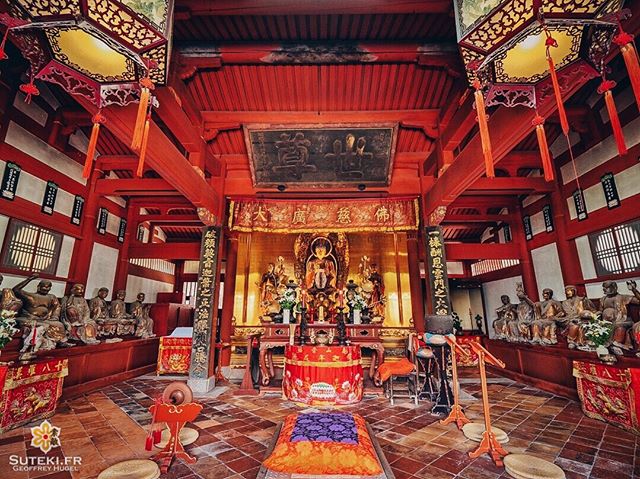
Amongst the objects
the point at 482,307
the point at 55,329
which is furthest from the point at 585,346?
the point at 55,329

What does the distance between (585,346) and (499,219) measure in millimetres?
5039

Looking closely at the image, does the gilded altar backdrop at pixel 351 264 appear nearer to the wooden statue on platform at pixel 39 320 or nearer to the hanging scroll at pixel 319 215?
the hanging scroll at pixel 319 215

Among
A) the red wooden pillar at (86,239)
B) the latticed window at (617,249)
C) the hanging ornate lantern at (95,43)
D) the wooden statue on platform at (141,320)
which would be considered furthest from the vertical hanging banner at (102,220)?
the latticed window at (617,249)

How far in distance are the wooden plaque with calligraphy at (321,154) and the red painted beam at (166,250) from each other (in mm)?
2963

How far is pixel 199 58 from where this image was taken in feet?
17.3

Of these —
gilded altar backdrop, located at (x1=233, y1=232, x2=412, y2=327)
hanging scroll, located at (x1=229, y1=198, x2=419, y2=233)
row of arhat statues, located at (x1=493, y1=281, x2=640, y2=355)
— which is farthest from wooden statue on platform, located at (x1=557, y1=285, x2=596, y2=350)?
hanging scroll, located at (x1=229, y1=198, x2=419, y2=233)

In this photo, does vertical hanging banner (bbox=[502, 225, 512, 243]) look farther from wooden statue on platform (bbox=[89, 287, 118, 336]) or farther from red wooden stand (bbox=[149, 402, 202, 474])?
wooden statue on platform (bbox=[89, 287, 118, 336])

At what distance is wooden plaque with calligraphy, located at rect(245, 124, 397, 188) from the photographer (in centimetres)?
674

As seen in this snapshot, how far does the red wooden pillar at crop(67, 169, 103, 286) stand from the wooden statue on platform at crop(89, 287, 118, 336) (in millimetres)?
483

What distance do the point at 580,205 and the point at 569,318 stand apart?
9.20 ft

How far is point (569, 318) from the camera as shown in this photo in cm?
588

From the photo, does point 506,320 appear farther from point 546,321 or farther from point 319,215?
point 319,215

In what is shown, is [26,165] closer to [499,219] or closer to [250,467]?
[250,467]

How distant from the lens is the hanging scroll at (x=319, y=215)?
25.5ft
